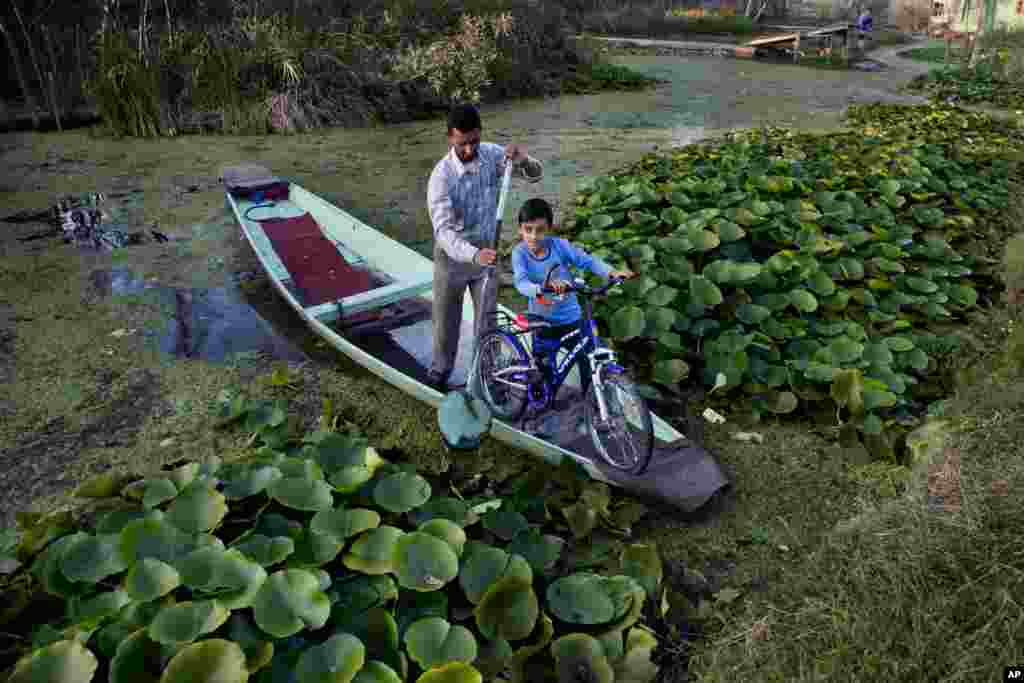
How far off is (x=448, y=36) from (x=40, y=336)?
919 centimetres

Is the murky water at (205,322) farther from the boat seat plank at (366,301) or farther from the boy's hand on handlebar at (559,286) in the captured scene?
the boy's hand on handlebar at (559,286)

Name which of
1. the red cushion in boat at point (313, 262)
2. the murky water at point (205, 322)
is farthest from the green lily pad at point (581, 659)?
the red cushion in boat at point (313, 262)

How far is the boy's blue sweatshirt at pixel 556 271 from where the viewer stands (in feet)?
9.60

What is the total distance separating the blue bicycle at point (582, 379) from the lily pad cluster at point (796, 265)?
0.79 m

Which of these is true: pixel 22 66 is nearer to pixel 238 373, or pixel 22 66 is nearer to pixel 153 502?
pixel 238 373

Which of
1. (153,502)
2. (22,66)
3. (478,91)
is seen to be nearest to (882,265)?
(153,502)

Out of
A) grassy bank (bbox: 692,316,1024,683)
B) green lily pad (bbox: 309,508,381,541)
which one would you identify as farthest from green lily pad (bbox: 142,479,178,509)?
grassy bank (bbox: 692,316,1024,683)

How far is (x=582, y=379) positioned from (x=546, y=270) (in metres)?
0.56

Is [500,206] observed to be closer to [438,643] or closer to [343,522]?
[343,522]

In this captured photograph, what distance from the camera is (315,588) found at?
6.94 ft

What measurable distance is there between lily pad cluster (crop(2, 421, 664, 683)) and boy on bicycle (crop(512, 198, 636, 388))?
0.83 meters

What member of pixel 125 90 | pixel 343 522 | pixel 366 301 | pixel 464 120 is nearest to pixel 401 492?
pixel 343 522

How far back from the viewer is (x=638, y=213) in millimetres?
5469

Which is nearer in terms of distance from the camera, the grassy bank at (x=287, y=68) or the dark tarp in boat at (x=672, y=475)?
the dark tarp in boat at (x=672, y=475)
